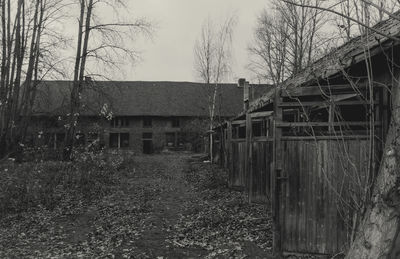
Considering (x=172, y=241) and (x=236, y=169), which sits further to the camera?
(x=236, y=169)

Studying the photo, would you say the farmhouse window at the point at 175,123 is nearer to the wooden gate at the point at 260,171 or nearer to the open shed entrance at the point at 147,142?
the open shed entrance at the point at 147,142

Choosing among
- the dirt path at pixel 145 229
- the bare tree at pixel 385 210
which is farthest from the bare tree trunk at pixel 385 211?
the dirt path at pixel 145 229

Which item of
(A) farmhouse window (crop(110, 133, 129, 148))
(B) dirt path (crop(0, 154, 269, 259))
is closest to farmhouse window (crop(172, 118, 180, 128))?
(A) farmhouse window (crop(110, 133, 129, 148))

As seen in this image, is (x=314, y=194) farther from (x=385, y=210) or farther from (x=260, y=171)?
(x=260, y=171)

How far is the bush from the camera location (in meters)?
12.5

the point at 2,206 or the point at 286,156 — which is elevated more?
the point at 286,156

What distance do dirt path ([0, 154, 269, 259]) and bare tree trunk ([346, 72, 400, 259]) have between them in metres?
3.13

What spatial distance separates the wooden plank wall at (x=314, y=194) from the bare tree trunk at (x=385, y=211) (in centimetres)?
231

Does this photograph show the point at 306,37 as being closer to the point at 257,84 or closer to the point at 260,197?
the point at 257,84

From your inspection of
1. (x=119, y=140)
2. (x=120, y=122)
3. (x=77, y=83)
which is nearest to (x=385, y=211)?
(x=77, y=83)

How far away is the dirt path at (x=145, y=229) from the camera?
797cm

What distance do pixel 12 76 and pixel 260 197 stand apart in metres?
17.9

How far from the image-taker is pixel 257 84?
39812mm

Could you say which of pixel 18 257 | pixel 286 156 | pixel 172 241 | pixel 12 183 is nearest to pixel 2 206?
pixel 12 183
